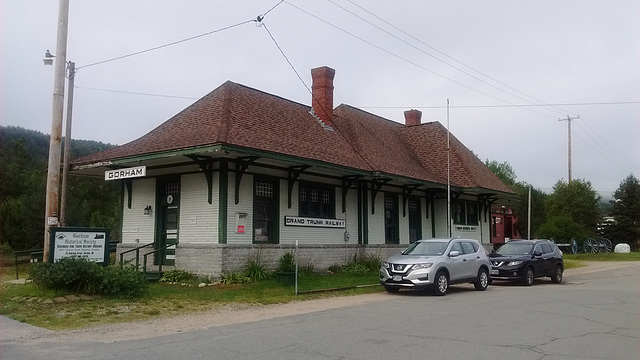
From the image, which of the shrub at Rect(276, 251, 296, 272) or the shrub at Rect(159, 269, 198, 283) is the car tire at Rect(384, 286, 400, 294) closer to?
the shrub at Rect(276, 251, 296, 272)

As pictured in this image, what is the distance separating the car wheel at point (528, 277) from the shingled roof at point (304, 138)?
254 inches

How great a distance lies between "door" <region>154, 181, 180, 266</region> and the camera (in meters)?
19.6

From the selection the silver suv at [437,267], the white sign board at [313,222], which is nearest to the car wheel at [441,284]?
the silver suv at [437,267]

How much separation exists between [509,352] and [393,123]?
26856 mm

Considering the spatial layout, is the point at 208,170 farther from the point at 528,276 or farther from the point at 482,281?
the point at 528,276

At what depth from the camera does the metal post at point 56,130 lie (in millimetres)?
14719

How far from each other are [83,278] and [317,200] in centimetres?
1014

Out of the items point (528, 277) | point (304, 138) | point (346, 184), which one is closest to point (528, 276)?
point (528, 277)

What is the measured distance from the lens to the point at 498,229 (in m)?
37.0

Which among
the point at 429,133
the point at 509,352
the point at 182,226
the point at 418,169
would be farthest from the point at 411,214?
the point at 509,352

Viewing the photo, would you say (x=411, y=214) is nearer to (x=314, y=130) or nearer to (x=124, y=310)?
(x=314, y=130)

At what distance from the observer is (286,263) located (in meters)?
19.2

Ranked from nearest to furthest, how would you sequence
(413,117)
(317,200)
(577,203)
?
(317,200)
(413,117)
(577,203)

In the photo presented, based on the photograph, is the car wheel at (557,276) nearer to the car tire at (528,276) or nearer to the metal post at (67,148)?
the car tire at (528,276)
